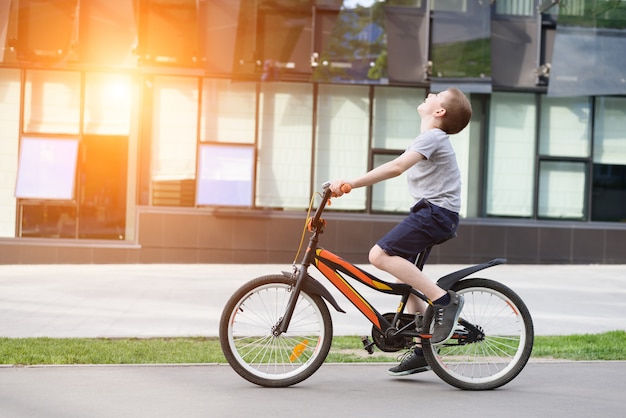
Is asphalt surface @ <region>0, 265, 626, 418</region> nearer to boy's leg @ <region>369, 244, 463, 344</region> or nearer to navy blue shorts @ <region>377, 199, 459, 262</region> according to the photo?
boy's leg @ <region>369, 244, 463, 344</region>

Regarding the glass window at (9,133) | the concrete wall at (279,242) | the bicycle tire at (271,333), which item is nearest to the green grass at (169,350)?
the bicycle tire at (271,333)

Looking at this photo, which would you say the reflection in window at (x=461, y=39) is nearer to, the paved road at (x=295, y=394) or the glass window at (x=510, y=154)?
the glass window at (x=510, y=154)

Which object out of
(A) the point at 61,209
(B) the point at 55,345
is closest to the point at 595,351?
(B) the point at 55,345

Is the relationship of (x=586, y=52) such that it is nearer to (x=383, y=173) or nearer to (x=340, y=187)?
(x=383, y=173)

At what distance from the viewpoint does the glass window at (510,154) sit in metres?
17.8

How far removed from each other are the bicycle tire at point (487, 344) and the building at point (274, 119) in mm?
10643

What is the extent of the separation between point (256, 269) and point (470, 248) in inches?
146

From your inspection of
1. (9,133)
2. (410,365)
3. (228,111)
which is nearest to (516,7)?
(228,111)

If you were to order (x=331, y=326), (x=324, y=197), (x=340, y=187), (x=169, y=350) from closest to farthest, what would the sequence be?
(x=340, y=187) < (x=324, y=197) < (x=331, y=326) < (x=169, y=350)

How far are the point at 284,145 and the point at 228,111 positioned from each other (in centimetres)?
107

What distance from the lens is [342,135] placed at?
17.5 m

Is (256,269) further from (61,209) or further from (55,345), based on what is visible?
(55,345)

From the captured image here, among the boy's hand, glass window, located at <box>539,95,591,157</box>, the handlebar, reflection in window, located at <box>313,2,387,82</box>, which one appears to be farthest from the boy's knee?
glass window, located at <box>539,95,591,157</box>

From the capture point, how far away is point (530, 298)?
1224cm
